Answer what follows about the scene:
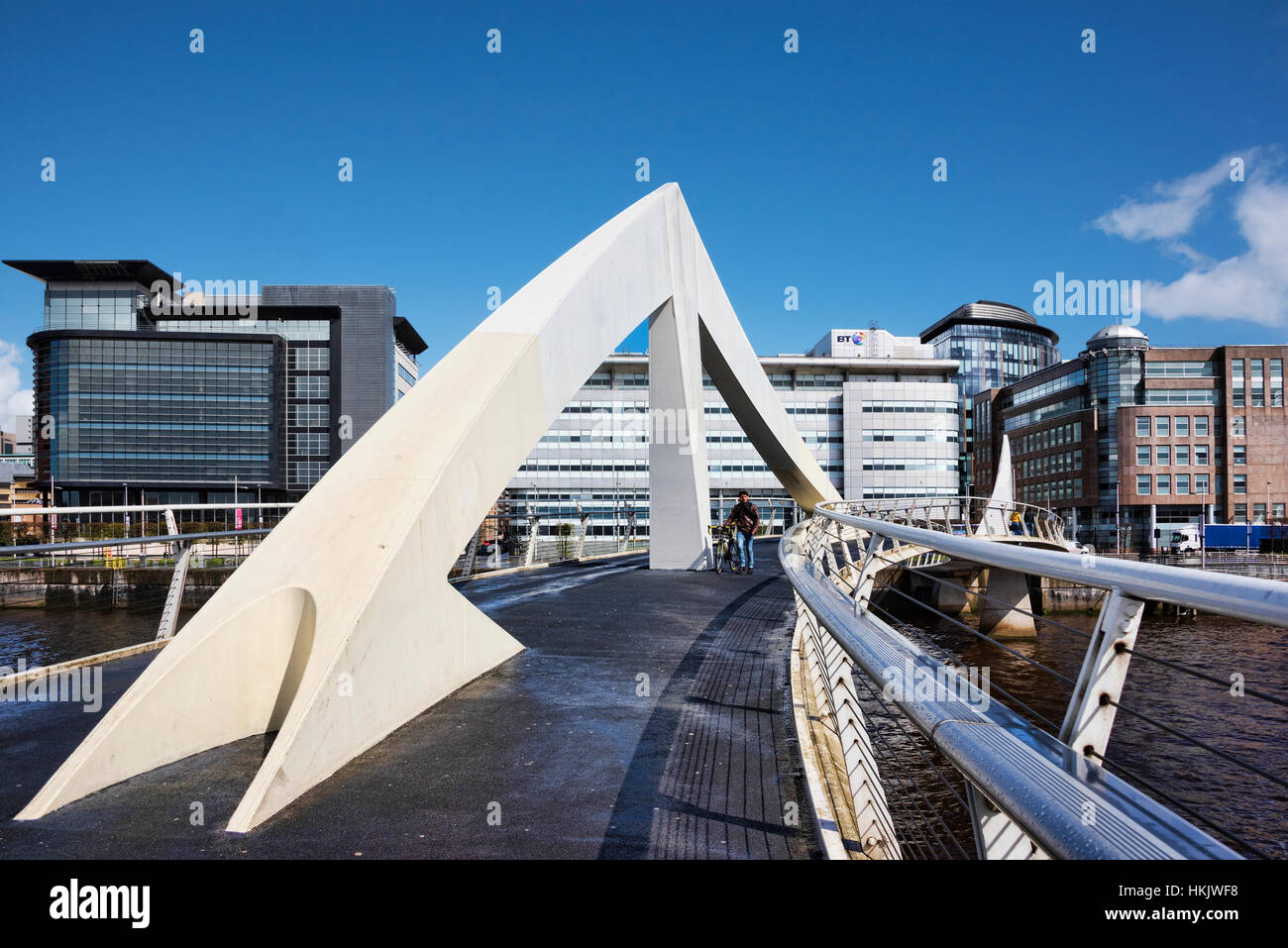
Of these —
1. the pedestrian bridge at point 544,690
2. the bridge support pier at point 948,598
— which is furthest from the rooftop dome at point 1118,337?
the pedestrian bridge at point 544,690

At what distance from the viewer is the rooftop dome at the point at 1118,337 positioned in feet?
254

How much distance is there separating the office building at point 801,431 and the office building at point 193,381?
970 inches

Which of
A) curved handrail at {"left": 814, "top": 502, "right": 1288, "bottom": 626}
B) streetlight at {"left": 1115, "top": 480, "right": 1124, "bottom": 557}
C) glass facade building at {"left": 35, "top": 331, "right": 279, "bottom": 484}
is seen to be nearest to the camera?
curved handrail at {"left": 814, "top": 502, "right": 1288, "bottom": 626}

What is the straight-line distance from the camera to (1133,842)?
109cm

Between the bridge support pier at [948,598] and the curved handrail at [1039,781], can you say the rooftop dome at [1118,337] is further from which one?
the curved handrail at [1039,781]

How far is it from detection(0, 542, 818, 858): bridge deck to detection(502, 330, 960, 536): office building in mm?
54780

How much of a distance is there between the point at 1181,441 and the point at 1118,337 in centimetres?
1473

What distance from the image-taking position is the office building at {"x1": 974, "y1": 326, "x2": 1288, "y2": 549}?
65875 mm

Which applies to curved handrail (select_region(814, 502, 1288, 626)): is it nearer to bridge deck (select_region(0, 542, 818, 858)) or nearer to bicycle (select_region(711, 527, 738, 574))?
bridge deck (select_region(0, 542, 818, 858))

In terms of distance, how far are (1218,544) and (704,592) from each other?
6174cm

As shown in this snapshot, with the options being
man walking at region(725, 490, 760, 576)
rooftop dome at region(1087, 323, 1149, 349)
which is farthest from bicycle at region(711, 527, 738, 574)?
rooftop dome at region(1087, 323, 1149, 349)

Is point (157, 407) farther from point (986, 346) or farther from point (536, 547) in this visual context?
point (986, 346)
